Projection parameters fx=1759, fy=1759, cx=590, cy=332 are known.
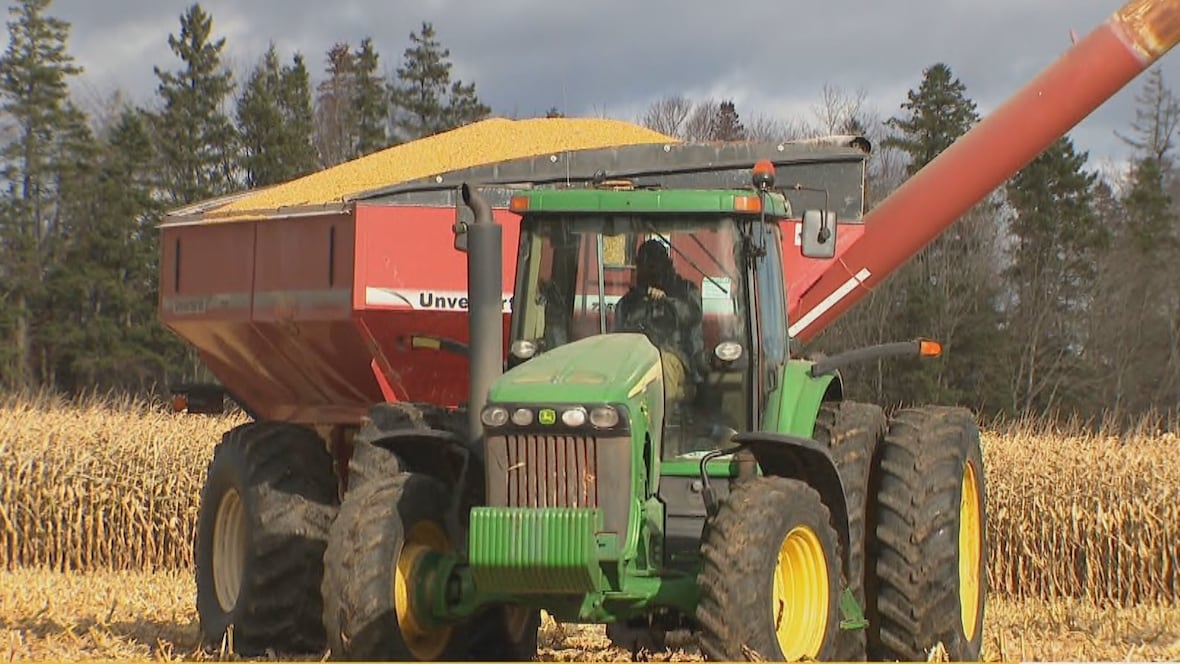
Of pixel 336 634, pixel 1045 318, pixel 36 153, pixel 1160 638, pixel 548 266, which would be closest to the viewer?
pixel 336 634

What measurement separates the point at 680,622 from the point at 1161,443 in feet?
29.9

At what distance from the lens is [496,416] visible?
641cm

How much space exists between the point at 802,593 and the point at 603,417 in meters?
1.09

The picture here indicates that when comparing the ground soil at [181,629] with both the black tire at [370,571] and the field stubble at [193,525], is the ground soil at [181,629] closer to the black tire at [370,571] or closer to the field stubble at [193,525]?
the field stubble at [193,525]

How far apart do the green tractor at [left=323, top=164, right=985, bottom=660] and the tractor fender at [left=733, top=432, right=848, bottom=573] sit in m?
0.01

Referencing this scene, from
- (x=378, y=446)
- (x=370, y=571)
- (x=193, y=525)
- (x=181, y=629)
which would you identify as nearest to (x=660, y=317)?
(x=378, y=446)

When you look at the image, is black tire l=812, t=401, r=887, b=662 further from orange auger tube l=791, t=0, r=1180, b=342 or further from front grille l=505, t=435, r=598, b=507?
orange auger tube l=791, t=0, r=1180, b=342

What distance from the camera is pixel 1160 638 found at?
1014 centimetres

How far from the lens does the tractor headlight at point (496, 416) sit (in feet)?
21.0

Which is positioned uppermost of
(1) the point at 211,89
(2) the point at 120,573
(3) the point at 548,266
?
(1) the point at 211,89

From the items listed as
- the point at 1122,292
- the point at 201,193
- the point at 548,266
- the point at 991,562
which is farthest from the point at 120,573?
the point at 1122,292

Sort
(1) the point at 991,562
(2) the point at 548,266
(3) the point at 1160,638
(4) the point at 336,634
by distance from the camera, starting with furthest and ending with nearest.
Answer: (1) the point at 991,562 → (3) the point at 1160,638 → (2) the point at 548,266 → (4) the point at 336,634

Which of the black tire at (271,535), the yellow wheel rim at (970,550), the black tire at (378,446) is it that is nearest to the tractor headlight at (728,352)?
the black tire at (378,446)

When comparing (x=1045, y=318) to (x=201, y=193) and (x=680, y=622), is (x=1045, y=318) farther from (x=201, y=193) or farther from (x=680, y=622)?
(x=680, y=622)
